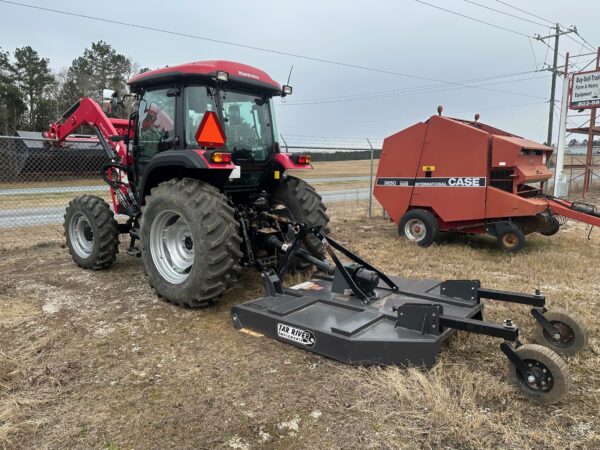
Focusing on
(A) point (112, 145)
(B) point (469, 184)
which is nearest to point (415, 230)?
(B) point (469, 184)

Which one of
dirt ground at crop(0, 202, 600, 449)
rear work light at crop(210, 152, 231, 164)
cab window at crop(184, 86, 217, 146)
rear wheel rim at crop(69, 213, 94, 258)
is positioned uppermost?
cab window at crop(184, 86, 217, 146)

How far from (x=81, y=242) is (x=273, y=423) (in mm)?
4478

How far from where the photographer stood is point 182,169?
453cm

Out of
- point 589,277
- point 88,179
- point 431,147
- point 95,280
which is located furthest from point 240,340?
point 88,179

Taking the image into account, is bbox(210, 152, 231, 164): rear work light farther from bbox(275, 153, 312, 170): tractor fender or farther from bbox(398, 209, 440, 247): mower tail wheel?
bbox(398, 209, 440, 247): mower tail wheel

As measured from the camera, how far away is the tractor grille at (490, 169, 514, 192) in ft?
22.2

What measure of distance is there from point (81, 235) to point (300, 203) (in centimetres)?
307

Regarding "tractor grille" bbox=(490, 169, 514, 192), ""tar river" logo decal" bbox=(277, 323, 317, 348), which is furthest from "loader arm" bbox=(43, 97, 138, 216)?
"tractor grille" bbox=(490, 169, 514, 192)

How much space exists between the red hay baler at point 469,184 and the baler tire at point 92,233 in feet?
15.4

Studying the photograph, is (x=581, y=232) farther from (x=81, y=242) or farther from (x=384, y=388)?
(x=81, y=242)

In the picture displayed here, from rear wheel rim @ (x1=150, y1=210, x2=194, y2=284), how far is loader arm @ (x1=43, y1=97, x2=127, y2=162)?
1.55 metres

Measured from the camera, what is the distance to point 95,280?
17.4 ft

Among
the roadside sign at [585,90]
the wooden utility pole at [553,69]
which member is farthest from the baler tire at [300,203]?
the wooden utility pole at [553,69]

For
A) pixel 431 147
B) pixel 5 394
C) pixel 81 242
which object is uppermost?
pixel 431 147
